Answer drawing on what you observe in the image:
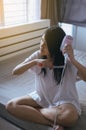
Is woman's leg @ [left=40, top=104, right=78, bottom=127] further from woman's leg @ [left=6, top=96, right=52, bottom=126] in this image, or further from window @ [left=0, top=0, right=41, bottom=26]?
window @ [left=0, top=0, right=41, bottom=26]

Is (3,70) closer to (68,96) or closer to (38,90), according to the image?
(38,90)

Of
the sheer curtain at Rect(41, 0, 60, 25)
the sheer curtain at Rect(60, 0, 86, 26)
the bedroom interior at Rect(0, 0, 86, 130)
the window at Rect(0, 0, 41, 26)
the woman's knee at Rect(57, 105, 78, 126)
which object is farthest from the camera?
the sheer curtain at Rect(60, 0, 86, 26)

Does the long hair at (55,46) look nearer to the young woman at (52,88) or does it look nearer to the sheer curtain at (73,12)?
the young woman at (52,88)

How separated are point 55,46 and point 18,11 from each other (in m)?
1.66

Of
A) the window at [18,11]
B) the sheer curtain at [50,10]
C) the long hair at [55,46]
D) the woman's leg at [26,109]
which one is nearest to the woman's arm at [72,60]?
the long hair at [55,46]

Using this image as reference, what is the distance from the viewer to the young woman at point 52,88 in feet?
4.41

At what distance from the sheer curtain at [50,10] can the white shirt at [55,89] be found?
168 cm

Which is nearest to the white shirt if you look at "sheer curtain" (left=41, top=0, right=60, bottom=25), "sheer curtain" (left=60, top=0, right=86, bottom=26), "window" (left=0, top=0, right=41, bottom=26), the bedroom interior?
the bedroom interior

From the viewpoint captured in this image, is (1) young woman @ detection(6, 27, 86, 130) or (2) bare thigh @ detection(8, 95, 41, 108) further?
(2) bare thigh @ detection(8, 95, 41, 108)

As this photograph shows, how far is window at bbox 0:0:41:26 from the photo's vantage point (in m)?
2.71

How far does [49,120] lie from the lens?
1.36 metres

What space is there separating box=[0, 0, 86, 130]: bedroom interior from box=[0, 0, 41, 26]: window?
117 mm

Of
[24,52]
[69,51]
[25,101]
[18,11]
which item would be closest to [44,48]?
[69,51]

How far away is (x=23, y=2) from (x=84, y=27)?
1.01 metres
